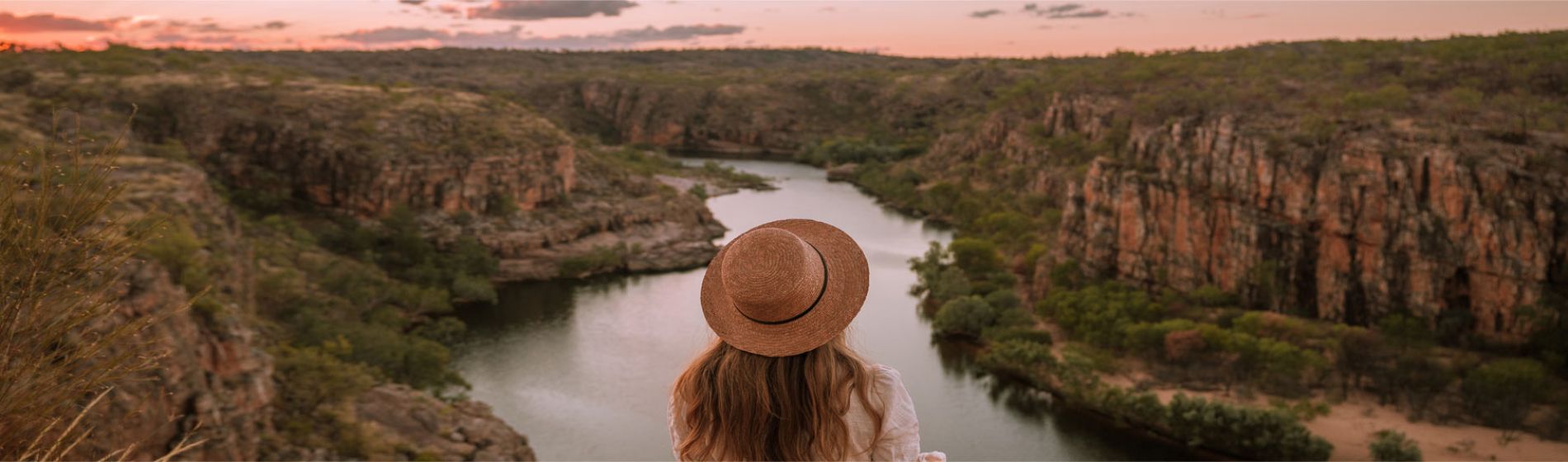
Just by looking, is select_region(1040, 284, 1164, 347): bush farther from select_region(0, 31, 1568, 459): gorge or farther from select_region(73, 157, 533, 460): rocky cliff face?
select_region(73, 157, 533, 460): rocky cliff face

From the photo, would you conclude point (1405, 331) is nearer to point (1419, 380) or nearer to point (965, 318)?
point (1419, 380)

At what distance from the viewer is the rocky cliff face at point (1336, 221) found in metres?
24.2

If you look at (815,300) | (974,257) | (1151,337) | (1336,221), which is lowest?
(1151,337)

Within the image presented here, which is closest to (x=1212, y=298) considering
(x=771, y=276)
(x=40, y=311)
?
(x=40, y=311)

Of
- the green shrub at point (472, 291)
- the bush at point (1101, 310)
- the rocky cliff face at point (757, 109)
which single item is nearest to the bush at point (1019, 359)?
the bush at point (1101, 310)

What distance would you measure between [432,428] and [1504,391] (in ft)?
64.9

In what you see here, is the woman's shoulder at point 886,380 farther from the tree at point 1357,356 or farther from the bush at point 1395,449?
the tree at point 1357,356

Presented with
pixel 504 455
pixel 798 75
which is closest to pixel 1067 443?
pixel 504 455

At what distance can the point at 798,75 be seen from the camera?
93688 millimetres

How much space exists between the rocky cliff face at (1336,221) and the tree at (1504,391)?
2.93 metres

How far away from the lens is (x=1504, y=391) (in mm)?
21062

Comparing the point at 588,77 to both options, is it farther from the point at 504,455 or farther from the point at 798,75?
the point at 504,455

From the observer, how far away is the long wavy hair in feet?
8.25

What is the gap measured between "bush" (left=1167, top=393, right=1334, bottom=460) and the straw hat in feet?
61.5
